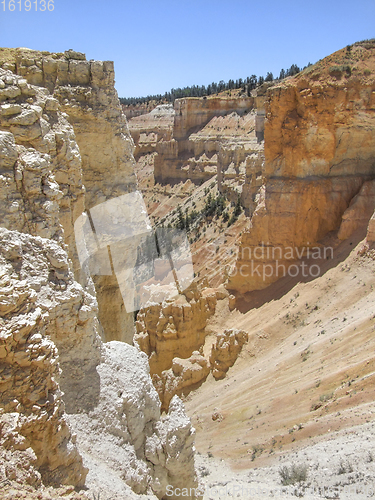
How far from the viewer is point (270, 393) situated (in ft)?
39.1

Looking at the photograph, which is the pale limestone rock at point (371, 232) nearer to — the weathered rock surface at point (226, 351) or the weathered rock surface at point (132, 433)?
the weathered rock surface at point (226, 351)

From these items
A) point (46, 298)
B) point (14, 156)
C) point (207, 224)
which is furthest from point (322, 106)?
point (207, 224)

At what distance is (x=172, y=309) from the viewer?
16.4 m

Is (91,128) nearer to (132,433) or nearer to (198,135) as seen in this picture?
(132,433)

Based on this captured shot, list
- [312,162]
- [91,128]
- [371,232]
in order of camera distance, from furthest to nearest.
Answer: [312,162], [371,232], [91,128]

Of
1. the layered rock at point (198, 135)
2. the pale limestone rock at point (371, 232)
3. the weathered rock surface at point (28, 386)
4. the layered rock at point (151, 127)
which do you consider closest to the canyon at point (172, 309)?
the weathered rock surface at point (28, 386)

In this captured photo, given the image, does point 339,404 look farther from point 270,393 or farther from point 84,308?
point 84,308

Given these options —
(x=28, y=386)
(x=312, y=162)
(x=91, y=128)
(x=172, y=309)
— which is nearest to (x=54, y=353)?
(x=28, y=386)

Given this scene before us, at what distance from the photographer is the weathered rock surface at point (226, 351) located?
14987 millimetres
